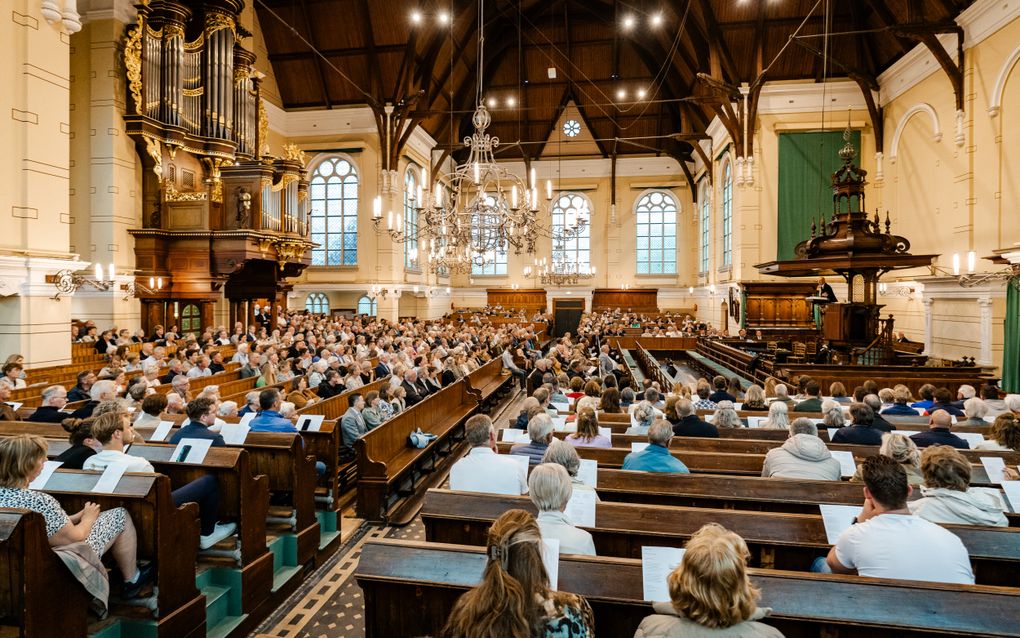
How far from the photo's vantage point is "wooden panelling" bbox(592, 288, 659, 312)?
29.3 meters

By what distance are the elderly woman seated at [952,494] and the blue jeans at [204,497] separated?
13.2 ft

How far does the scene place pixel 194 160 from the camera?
13.4 metres

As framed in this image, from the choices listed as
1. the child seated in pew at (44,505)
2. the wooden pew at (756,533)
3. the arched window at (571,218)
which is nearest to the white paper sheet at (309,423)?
the child seated in pew at (44,505)

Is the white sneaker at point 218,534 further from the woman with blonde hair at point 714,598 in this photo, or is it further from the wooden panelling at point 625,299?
the wooden panelling at point 625,299

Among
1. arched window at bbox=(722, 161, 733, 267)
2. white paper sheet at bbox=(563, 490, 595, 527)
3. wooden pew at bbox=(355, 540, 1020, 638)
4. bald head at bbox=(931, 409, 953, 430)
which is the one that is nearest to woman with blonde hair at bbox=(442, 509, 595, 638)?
wooden pew at bbox=(355, 540, 1020, 638)

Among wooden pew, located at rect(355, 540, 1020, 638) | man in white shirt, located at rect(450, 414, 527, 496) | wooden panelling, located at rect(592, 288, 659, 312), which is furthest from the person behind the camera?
wooden panelling, located at rect(592, 288, 659, 312)

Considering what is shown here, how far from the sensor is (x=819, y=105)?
18.0 meters

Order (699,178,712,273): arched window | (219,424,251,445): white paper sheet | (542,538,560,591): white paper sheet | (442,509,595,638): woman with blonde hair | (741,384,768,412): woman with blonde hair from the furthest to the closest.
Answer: (699,178,712,273): arched window
(741,384,768,412): woman with blonde hair
(219,424,251,445): white paper sheet
(542,538,560,591): white paper sheet
(442,509,595,638): woman with blonde hair

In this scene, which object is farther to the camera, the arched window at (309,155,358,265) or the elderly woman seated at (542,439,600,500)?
the arched window at (309,155,358,265)

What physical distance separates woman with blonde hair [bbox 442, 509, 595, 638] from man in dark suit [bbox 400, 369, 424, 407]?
607 centimetres

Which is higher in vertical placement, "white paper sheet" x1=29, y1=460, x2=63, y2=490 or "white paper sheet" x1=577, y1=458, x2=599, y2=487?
"white paper sheet" x1=29, y1=460, x2=63, y2=490

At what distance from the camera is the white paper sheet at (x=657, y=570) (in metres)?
2.07

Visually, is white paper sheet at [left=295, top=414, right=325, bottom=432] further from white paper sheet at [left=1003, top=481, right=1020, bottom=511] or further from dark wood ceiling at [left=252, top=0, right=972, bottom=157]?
dark wood ceiling at [left=252, top=0, right=972, bottom=157]

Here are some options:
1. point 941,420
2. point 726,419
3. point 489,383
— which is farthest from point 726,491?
point 489,383
